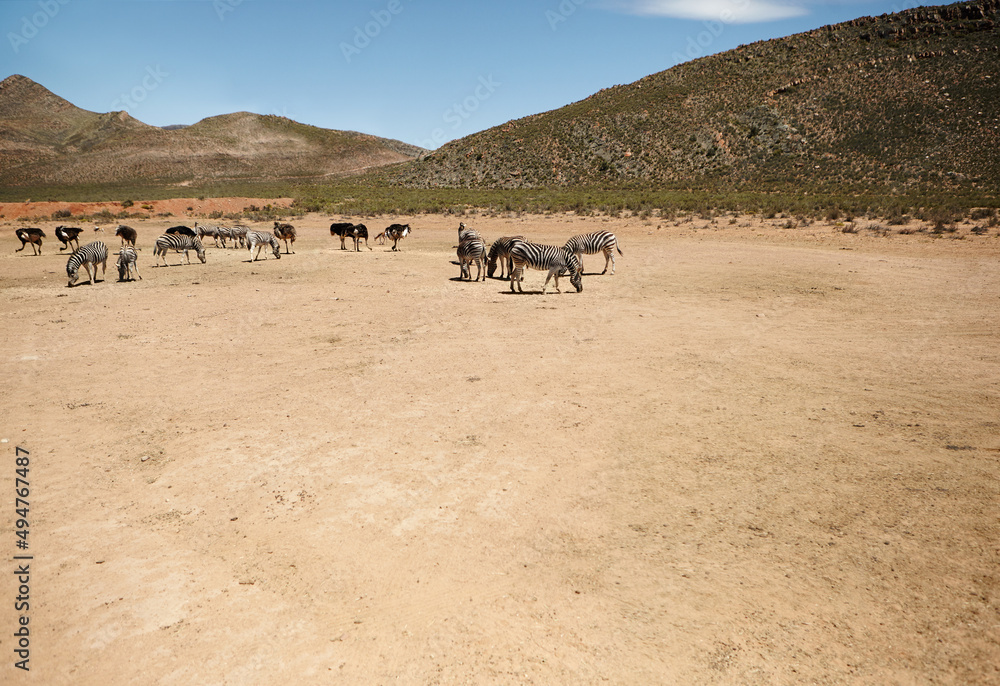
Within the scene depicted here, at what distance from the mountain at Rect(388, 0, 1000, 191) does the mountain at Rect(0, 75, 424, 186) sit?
54.8m

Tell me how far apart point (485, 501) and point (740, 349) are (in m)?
7.69

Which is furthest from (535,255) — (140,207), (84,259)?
(140,207)

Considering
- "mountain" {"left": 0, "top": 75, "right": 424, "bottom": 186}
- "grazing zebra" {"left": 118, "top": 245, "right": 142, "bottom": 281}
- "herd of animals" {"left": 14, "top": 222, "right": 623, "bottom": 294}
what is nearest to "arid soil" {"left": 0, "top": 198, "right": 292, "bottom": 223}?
"herd of animals" {"left": 14, "top": 222, "right": 623, "bottom": 294}

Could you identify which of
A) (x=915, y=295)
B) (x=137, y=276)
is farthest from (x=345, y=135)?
(x=915, y=295)

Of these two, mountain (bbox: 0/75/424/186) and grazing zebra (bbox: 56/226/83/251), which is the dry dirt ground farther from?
mountain (bbox: 0/75/424/186)

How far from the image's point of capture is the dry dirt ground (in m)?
4.64

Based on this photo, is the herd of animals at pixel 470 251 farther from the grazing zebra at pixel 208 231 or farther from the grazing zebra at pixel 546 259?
the grazing zebra at pixel 208 231

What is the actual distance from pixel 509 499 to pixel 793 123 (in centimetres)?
8436

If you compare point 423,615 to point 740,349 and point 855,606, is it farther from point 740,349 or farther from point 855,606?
point 740,349

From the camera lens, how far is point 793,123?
76125mm

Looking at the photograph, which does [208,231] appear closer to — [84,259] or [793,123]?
[84,259]

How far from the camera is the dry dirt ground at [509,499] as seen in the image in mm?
4645

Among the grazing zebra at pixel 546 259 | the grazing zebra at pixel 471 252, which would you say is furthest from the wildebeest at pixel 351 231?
the grazing zebra at pixel 546 259

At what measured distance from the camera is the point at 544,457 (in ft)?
25.3
